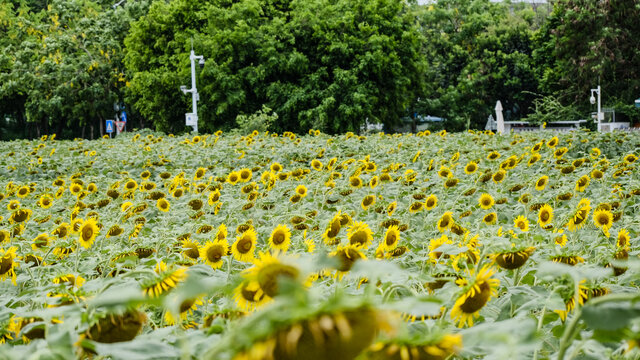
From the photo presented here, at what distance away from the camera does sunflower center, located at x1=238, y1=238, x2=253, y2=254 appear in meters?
1.95

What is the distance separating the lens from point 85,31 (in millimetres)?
29359

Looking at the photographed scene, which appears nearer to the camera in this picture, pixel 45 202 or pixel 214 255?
pixel 214 255

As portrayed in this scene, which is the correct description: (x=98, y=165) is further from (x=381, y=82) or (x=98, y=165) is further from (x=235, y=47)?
(x=381, y=82)

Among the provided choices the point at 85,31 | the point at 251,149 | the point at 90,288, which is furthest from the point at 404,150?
the point at 85,31

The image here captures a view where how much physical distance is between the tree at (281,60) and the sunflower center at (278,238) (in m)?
20.5

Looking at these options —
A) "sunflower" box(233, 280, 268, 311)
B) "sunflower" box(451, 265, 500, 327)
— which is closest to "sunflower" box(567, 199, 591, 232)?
"sunflower" box(451, 265, 500, 327)

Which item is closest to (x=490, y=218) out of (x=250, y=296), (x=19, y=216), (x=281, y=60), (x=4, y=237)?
(x=250, y=296)

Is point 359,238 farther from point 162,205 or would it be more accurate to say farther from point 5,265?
point 162,205

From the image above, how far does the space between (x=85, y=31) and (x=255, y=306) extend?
103ft

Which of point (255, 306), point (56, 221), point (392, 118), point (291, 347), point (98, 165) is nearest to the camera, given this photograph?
point (291, 347)

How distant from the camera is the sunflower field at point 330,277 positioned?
0.53 m

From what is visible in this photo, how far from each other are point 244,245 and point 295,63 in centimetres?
2317

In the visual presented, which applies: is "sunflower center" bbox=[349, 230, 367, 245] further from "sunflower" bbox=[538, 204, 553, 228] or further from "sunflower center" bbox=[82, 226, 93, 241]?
"sunflower center" bbox=[82, 226, 93, 241]

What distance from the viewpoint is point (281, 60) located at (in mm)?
24438
